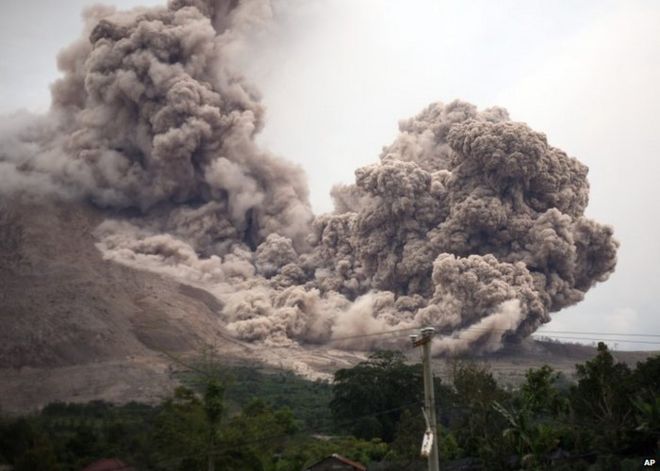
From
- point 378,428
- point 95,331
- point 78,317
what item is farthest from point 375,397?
point 78,317

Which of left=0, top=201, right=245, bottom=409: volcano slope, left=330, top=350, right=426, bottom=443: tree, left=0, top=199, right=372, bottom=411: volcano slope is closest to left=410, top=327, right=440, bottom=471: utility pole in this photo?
left=330, top=350, right=426, bottom=443: tree

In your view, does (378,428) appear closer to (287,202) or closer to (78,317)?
(78,317)

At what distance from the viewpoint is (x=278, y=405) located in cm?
6306

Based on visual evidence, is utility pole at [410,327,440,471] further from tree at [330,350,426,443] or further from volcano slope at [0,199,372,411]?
volcano slope at [0,199,372,411]

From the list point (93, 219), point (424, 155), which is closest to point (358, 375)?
point (424, 155)

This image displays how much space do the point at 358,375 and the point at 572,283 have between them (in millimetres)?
28287

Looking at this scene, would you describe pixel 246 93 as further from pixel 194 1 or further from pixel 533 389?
pixel 533 389

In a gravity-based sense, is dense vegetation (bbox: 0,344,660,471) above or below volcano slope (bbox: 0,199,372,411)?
below

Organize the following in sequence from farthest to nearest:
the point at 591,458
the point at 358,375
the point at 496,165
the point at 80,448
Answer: the point at 496,165 < the point at 358,375 < the point at 80,448 < the point at 591,458

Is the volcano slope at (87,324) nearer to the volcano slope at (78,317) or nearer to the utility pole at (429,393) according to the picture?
the volcano slope at (78,317)

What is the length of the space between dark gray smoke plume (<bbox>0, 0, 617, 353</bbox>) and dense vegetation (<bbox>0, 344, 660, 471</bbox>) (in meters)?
18.8

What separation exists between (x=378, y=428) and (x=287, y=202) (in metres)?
46.8

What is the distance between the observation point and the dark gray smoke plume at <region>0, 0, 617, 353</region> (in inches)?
3125

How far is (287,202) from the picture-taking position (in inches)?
3920
